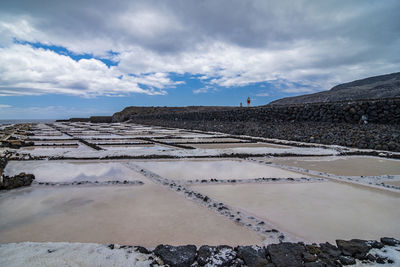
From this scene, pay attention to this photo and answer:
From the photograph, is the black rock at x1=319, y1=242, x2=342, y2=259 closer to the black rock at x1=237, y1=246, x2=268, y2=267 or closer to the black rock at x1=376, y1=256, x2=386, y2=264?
the black rock at x1=376, y1=256, x2=386, y2=264

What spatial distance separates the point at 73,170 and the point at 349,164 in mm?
4260

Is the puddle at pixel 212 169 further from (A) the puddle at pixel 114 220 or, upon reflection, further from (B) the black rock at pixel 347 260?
(B) the black rock at pixel 347 260

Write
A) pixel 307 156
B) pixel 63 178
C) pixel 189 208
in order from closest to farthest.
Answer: pixel 189 208 → pixel 63 178 → pixel 307 156

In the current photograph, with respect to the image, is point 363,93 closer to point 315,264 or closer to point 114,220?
point 315,264

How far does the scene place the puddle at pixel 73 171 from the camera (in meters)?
3.30

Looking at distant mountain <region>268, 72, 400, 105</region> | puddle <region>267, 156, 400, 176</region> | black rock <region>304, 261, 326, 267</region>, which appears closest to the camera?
black rock <region>304, 261, 326, 267</region>

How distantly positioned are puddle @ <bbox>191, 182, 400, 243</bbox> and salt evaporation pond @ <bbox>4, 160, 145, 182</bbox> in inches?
47.0

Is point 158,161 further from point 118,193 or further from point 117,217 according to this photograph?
point 117,217

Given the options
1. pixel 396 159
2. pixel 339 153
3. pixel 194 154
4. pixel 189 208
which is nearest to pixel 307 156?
pixel 339 153

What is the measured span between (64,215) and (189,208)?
3.25 ft

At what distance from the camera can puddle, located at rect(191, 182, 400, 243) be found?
1.80 meters

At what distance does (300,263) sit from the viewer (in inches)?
54.4

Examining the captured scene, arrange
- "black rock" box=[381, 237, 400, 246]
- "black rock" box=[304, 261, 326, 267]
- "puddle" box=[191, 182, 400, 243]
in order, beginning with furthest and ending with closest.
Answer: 1. "puddle" box=[191, 182, 400, 243]
2. "black rock" box=[381, 237, 400, 246]
3. "black rock" box=[304, 261, 326, 267]

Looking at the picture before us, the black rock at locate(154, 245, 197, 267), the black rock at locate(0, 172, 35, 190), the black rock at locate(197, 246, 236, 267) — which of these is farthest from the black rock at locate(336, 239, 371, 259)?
the black rock at locate(0, 172, 35, 190)
